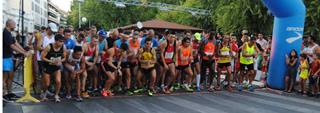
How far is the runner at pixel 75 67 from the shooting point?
871cm

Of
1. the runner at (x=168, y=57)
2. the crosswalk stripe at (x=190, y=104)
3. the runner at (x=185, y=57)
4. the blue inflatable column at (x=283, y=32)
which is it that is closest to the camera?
the crosswalk stripe at (x=190, y=104)

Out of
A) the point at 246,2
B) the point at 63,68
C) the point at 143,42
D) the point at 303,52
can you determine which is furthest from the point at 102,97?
the point at 246,2

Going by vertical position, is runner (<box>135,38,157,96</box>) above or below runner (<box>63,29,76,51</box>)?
below

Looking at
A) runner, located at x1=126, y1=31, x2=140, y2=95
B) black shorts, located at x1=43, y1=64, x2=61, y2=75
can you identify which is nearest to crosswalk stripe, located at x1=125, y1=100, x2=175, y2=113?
runner, located at x1=126, y1=31, x2=140, y2=95

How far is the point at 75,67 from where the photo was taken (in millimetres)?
8789

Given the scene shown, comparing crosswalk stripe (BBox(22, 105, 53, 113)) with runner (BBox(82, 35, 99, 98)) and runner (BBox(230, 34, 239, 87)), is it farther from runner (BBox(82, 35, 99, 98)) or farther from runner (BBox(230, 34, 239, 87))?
runner (BBox(230, 34, 239, 87))

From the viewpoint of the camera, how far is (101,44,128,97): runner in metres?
9.33

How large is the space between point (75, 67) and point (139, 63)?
73.3 inches

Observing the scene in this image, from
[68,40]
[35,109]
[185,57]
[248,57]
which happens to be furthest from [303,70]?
[35,109]

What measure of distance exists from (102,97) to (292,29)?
5802 mm

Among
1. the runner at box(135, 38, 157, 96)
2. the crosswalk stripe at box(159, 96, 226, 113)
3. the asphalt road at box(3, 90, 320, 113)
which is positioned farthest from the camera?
the runner at box(135, 38, 157, 96)

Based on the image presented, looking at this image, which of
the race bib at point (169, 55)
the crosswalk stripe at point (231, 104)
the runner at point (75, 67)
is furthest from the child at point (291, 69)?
the runner at point (75, 67)

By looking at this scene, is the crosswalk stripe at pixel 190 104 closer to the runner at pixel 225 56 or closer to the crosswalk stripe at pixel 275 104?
the crosswalk stripe at pixel 275 104

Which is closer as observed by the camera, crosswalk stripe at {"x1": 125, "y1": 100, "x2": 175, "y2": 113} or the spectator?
the spectator
